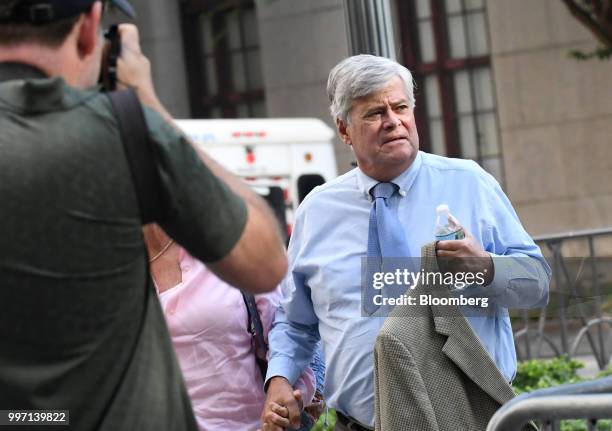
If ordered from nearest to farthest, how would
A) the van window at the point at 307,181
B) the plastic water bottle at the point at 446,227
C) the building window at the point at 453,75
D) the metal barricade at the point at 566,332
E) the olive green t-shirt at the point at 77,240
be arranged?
the olive green t-shirt at the point at 77,240
the plastic water bottle at the point at 446,227
the metal barricade at the point at 566,332
the van window at the point at 307,181
the building window at the point at 453,75

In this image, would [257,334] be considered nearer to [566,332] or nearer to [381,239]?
[381,239]

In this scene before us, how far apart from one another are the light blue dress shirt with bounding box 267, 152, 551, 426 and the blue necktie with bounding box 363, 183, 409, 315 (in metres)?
0.04

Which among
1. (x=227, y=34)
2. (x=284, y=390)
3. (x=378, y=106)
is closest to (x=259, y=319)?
(x=284, y=390)

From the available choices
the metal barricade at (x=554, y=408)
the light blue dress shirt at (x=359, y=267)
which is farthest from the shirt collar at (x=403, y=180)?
the metal barricade at (x=554, y=408)

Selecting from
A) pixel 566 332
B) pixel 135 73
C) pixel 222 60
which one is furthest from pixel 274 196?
pixel 135 73

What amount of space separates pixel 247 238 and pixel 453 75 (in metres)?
18.0

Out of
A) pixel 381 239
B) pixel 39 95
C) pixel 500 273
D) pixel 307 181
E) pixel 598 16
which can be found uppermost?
pixel 598 16

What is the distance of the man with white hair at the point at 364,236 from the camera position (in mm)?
4195

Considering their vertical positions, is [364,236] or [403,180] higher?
[403,180]

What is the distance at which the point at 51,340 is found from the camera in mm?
2252

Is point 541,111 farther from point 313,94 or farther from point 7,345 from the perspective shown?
point 7,345

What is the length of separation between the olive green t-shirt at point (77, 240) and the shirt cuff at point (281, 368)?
207cm

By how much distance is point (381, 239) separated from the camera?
425 cm

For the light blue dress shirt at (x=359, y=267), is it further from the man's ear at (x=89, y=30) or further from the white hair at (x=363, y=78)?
the man's ear at (x=89, y=30)
